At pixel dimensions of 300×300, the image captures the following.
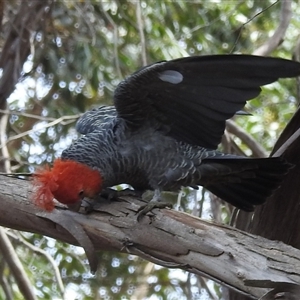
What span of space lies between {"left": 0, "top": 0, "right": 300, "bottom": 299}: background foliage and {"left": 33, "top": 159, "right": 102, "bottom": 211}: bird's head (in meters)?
0.98

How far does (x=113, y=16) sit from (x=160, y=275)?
139 centimetres

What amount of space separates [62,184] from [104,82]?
145 centimetres

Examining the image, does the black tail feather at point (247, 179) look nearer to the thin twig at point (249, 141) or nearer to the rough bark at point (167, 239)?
the rough bark at point (167, 239)

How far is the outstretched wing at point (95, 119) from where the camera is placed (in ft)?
5.15

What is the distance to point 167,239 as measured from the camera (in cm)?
116

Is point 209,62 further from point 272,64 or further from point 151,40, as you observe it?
point 151,40

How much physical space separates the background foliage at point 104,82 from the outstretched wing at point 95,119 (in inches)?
24.7

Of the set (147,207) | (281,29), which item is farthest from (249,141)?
(147,207)

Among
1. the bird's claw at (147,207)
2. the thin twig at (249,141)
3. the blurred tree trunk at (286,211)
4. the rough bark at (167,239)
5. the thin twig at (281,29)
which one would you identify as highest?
the thin twig at (281,29)

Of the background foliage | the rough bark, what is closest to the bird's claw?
the rough bark

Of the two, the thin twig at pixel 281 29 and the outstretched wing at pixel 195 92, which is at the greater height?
the thin twig at pixel 281 29

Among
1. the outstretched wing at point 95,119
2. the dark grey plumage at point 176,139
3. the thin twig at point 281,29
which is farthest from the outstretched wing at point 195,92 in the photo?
the thin twig at point 281,29

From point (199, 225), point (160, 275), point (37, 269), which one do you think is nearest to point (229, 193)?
point (199, 225)

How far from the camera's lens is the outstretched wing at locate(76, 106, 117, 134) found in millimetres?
1569
